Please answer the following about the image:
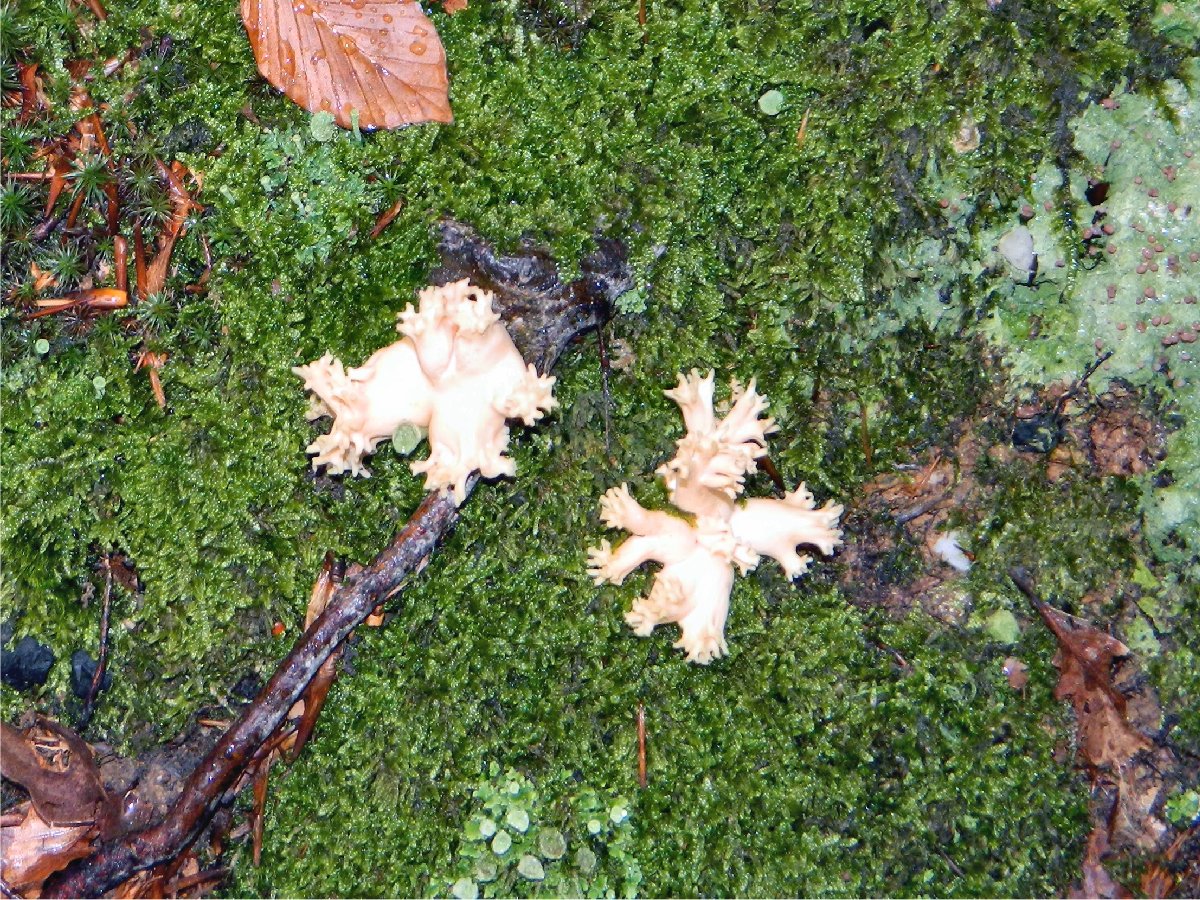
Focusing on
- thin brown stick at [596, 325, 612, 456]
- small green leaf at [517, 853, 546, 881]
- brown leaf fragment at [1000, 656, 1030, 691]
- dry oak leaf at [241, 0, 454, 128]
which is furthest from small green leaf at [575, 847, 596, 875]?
dry oak leaf at [241, 0, 454, 128]

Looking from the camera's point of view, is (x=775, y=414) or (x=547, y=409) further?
(x=775, y=414)

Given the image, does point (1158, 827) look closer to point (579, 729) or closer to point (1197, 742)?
point (1197, 742)

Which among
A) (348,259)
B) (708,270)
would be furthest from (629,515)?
(348,259)

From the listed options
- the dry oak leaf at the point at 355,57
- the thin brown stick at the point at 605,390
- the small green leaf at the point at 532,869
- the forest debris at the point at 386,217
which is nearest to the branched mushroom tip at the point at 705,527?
the thin brown stick at the point at 605,390

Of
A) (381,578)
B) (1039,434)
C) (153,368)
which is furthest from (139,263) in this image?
(1039,434)

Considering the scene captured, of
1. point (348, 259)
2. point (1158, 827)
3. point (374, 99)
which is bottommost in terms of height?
point (1158, 827)

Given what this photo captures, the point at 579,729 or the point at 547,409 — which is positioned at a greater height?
the point at 547,409

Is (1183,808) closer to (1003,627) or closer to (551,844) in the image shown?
(1003,627)
